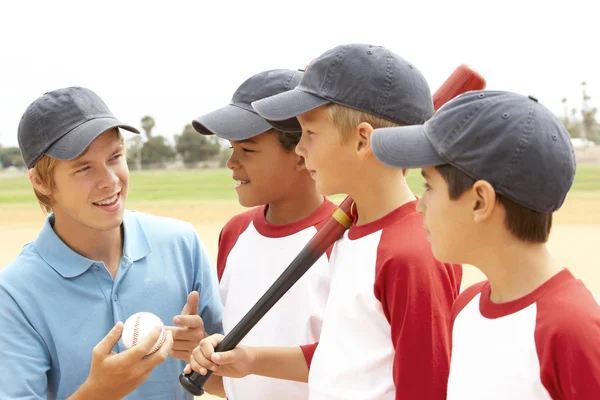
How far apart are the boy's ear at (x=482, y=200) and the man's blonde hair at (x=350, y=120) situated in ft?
1.56

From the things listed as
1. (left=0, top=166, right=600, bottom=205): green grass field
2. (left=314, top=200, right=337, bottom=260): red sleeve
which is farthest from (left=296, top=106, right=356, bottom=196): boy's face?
(left=0, top=166, right=600, bottom=205): green grass field

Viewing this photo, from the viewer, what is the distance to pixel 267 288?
8.32ft

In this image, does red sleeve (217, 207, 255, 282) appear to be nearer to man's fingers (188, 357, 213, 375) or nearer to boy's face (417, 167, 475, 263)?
man's fingers (188, 357, 213, 375)

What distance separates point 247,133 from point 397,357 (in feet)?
3.48

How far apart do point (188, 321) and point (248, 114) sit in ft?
2.57

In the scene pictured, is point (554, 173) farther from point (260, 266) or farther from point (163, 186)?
point (163, 186)

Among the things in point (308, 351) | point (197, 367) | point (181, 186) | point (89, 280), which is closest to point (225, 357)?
point (197, 367)

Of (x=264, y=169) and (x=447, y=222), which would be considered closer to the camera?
(x=447, y=222)

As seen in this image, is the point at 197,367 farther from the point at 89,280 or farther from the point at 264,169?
the point at 264,169

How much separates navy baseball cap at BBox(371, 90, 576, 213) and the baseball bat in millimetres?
613

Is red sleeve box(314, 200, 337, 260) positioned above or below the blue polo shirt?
above

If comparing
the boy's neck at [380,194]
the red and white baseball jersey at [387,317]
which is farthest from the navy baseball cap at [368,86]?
the red and white baseball jersey at [387,317]

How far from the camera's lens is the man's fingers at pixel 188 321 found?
2561 millimetres

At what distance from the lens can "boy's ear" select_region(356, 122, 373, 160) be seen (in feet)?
6.86
